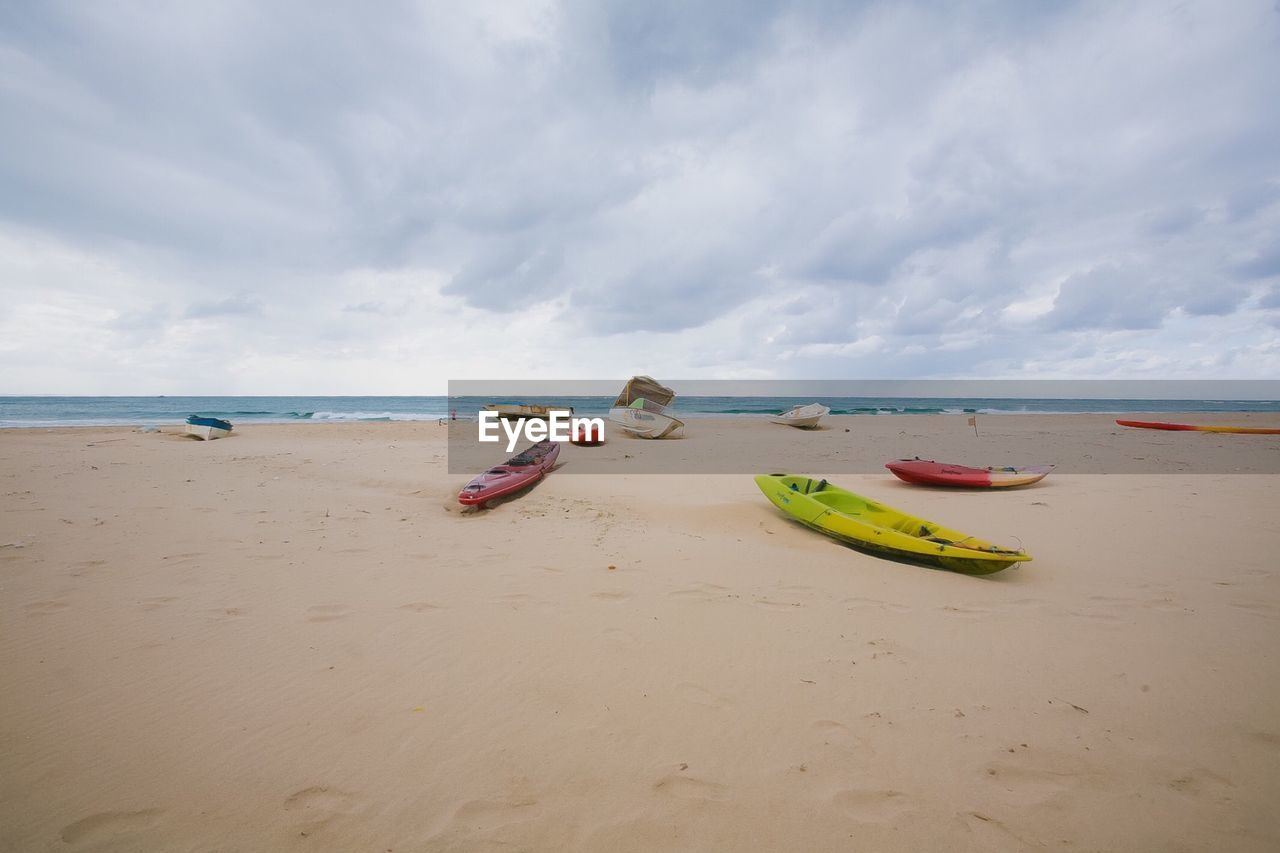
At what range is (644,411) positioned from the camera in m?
21.7

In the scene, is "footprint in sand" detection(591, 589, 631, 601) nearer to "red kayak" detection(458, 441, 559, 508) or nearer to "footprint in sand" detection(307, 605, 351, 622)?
"footprint in sand" detection(307, 605, 351, 622)

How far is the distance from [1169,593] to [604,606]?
5.20 m

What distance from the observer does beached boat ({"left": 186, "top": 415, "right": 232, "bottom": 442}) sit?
60.2 feet

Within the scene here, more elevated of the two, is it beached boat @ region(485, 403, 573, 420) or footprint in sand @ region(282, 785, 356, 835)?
beached boat @ region(485, 403, 573, 420)

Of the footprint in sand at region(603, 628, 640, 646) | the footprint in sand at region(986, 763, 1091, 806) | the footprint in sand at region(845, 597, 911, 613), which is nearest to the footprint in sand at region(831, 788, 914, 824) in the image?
the footprint in sand at region(986, 763, 1091, 806)

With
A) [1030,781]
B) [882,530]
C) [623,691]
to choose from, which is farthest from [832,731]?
[882,530]

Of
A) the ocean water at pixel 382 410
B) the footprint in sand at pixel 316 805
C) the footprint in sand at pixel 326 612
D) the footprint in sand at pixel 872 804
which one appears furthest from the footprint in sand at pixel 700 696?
the ocean water at pixel 382 410

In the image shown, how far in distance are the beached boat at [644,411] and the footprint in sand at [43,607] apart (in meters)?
17.9

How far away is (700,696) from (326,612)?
3.16 m

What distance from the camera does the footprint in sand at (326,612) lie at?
4031mm

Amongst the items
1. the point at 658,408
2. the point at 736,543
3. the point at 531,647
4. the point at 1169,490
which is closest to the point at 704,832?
the point at 531,647

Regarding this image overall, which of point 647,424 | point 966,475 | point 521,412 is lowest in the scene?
point 966,475

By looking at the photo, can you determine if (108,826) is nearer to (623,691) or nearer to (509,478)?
(623,691)

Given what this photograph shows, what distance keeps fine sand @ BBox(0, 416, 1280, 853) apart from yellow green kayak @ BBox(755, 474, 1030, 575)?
23 centimetres
